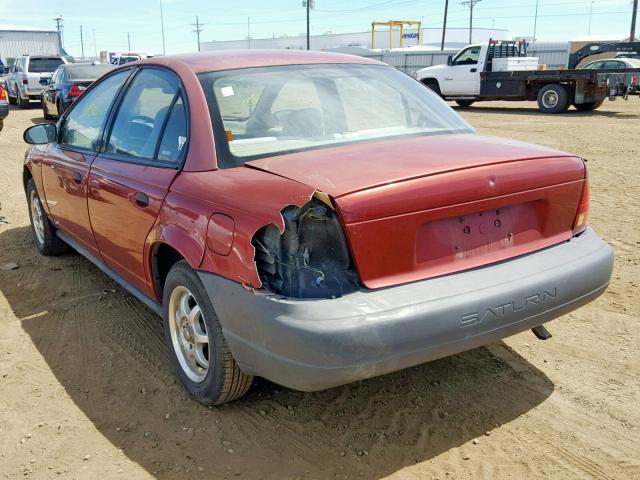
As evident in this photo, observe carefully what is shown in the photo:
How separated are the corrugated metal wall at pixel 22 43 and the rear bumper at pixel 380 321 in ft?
156

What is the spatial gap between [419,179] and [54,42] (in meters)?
48.4

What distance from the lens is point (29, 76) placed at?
2117 cm

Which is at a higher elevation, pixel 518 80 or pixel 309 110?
pixel 518 80

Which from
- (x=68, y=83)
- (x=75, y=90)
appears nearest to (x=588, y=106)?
(x=75, y=90)

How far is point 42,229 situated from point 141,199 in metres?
2.71

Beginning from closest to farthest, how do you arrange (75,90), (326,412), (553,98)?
1. (326,412)
2. (75,90)
3. (553,98)

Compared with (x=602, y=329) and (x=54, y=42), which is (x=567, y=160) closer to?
(x=602, y=329)

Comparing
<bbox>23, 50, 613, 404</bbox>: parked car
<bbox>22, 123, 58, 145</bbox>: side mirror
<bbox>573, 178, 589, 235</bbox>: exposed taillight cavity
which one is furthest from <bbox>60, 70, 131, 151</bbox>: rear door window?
<bbox>573, 178, 589, 235</bbox>: exposed taillight cavity

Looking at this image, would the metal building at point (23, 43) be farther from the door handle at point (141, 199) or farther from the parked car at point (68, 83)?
the door handle at point (141, 199)

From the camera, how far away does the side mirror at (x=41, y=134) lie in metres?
4.64

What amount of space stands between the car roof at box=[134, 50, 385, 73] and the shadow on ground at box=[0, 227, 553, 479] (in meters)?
1.67

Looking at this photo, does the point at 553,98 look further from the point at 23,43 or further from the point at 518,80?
the point at 23,43

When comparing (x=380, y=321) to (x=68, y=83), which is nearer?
(x=380, y=321)

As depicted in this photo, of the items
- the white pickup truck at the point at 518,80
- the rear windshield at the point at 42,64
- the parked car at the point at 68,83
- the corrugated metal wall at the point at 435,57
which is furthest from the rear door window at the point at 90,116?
the corrugated metal wall at the point at 435,57
